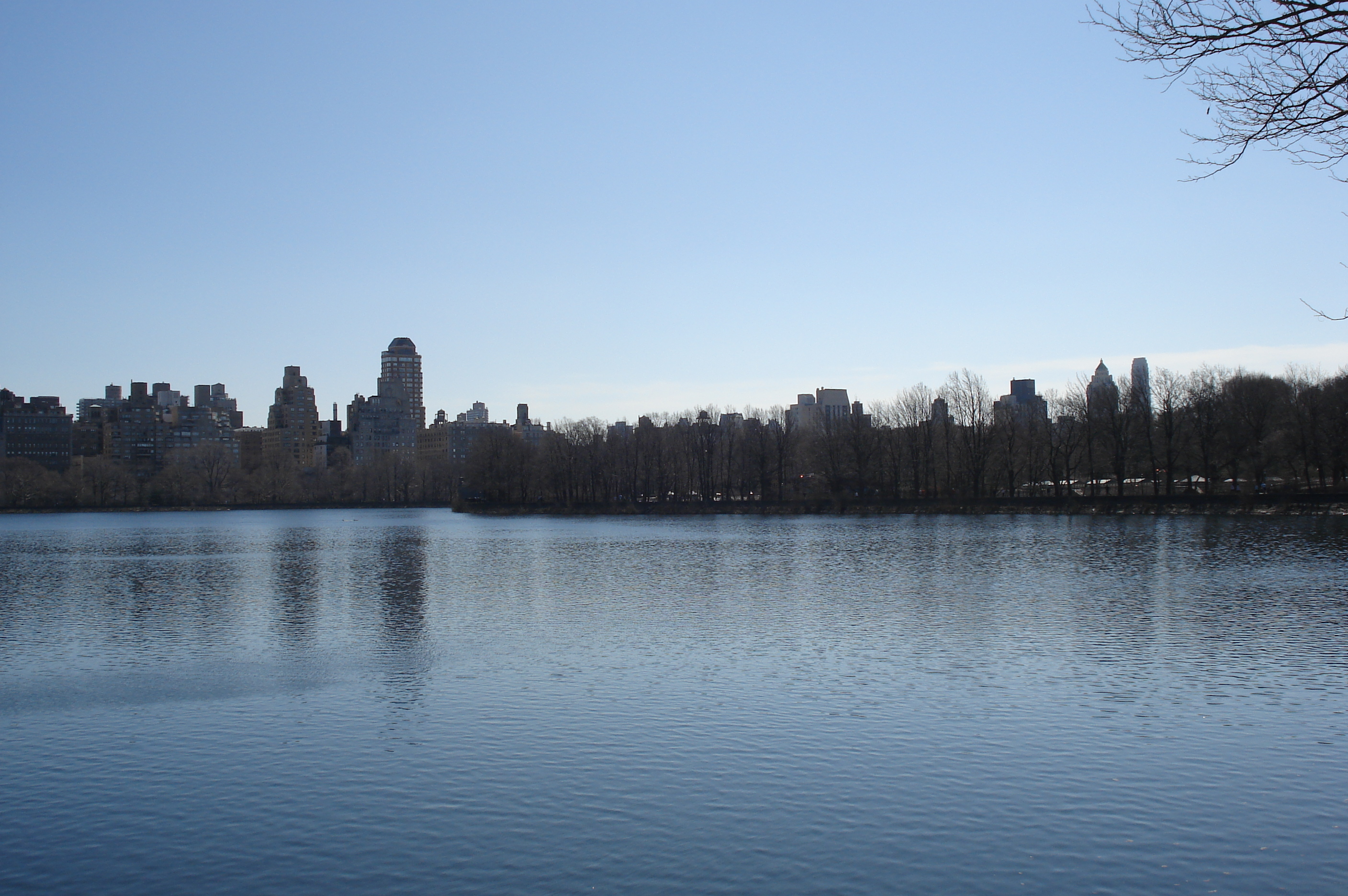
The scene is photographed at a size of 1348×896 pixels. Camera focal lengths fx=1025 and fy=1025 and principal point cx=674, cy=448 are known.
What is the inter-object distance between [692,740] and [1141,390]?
82958 millimetres

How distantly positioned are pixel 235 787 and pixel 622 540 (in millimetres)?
50787

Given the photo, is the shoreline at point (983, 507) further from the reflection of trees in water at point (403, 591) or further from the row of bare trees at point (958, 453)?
the reflection of trees in water at point (403, 591)

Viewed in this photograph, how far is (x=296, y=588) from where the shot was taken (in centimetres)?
3819

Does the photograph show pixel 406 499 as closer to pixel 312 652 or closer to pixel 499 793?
pixel 312 652

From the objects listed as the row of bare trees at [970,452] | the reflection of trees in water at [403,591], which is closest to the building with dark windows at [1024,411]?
the row of bare trees at [970,452]

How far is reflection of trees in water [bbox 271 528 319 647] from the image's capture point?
88.3 feet


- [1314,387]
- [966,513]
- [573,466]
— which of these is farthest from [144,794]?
[573,466]

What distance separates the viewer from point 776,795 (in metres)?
12.2

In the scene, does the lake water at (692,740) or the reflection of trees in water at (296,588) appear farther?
the reflection of trees in water at (296,588)

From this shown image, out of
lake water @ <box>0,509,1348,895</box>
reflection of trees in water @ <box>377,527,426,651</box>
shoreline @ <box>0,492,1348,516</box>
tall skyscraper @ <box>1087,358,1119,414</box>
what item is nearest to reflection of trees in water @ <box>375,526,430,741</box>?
reflection of trees in water @ <box>377,527,426,651</box>

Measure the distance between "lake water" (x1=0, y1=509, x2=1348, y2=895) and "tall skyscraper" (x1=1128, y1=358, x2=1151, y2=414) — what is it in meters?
56.4

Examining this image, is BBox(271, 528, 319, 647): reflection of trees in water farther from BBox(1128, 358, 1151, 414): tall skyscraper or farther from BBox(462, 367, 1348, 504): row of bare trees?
BBox(1128, 358, 1151, 414): tall skyscraper

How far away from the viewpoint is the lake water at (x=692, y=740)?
1024 centimetres

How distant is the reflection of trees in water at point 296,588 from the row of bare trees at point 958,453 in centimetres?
5237
